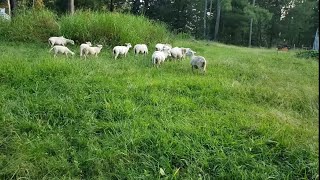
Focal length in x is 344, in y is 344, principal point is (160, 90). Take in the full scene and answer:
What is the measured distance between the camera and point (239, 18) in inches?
1499

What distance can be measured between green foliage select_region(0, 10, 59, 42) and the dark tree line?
77.9 feet

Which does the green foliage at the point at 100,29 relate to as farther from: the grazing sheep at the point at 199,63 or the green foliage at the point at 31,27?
the grazing sheep at the point at 199,63

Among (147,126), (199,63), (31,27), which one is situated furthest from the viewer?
(31,27)

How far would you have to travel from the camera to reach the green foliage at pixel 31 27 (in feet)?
34.8

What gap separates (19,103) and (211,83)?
3047 millimetres

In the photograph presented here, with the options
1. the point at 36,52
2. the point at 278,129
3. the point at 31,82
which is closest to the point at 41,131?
the point at 31,82

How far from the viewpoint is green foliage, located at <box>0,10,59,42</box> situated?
34.8 ft

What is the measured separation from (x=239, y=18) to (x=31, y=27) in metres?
30.7

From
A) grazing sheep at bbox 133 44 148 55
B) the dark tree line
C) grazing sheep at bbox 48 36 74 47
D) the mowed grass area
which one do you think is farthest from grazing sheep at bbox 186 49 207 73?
the dark tree line

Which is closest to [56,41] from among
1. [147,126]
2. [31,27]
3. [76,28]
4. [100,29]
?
[76,28]

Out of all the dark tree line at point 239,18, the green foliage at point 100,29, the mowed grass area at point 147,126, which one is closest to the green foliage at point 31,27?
the green foliage at point 100,29

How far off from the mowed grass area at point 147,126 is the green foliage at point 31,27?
4.97 meters

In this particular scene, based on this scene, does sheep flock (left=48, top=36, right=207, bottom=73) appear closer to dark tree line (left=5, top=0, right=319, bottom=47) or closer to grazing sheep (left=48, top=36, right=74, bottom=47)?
grazing sheep (left=48, top=36, right=74, bottom=47)

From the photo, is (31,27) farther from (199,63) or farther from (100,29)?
(199,63)
